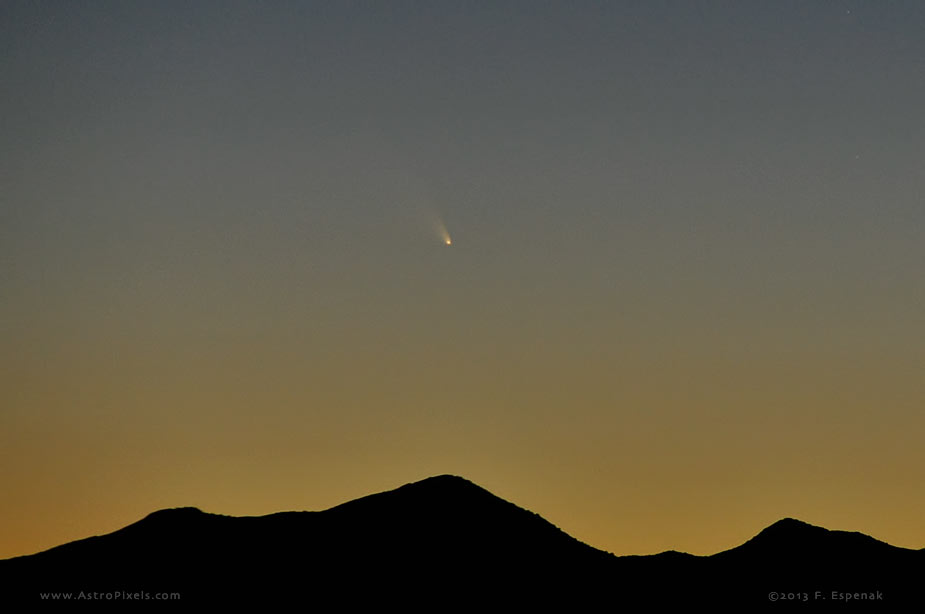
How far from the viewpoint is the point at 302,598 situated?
374 feet

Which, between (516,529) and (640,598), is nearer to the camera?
(640,598)

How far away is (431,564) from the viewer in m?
125

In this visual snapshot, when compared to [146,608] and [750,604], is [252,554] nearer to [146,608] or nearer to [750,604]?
[146,608]

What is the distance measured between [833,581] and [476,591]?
33313 mm

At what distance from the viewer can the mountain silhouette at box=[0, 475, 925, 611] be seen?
11544 cm

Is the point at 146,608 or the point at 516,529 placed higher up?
the point at 516,529

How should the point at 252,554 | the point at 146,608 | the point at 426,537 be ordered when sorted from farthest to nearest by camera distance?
the point at 426,537 < the point at 252,554 < the point at 146,608

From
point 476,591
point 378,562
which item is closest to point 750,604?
point 476,591

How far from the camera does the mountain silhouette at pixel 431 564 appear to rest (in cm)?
11544

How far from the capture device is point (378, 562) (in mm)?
123000

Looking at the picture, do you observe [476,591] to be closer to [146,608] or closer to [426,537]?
[426,537]

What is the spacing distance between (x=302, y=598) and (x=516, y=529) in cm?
2766

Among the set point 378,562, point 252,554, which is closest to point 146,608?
point 252,554

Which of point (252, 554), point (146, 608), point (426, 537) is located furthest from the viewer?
point (426, 537)
